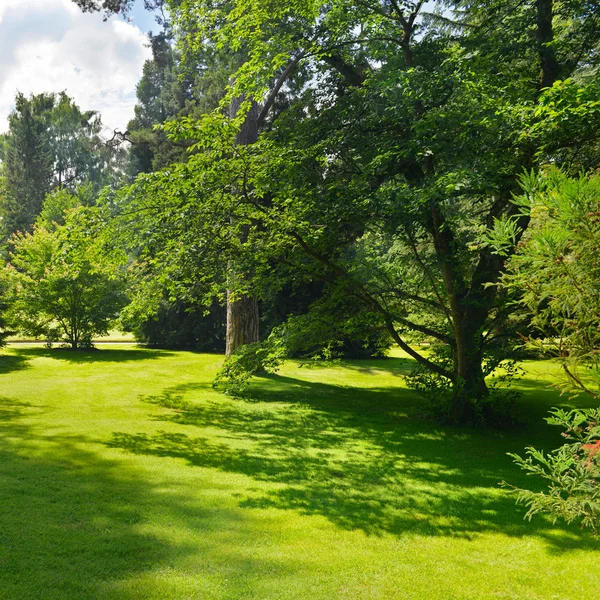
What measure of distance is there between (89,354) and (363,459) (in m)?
13.1

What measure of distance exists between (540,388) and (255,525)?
36.2ft

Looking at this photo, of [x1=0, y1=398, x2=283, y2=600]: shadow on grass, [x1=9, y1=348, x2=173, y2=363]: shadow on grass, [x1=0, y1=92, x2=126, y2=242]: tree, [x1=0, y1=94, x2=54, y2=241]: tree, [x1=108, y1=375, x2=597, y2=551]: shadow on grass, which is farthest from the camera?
[x1=0, y1=94, x2=54, y2=241]: tree

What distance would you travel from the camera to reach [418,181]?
8516 millimetres

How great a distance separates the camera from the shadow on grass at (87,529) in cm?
353

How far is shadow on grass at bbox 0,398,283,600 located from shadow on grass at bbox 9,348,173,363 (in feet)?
33.8

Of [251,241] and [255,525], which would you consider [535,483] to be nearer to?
[255,525]

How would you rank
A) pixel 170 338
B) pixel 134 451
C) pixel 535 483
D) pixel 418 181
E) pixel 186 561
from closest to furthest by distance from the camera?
1. pixel 186 561
2. pixel 535 483
3. pixel 134 451
4. pixel 418 181
5. pixel 170 338

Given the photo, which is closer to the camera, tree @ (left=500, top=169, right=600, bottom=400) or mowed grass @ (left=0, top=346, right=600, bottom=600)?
tree @ (left=500, top=169, right=600, bottom=400)

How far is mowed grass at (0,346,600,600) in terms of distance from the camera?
12.2ft

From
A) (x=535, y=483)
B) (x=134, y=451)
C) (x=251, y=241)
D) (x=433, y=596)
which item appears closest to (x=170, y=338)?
(x=251, y=241)

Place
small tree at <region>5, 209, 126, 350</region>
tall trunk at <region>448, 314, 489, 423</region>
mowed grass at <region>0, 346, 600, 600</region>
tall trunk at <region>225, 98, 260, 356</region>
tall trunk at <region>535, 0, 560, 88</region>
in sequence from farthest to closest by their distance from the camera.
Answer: small tree at <region>5, 209, 126, 350</region>
tall trunk at <region>225, 98, 260, 356</region>
tall trunk at <region>448, 314, 489, 423</region>
tall trunk at <region>535, 0, 560, 88</region>
mowed grass at <region>0, 346, 600, 600</region>

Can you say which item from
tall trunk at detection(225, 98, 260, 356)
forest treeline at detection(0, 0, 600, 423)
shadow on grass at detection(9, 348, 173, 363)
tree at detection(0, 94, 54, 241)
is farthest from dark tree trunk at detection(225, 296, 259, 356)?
tree at detection(0, 94, 54, 241)

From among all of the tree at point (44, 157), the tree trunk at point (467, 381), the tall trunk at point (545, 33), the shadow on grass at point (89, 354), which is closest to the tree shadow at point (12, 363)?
the shadow on grass at point (89, 354)

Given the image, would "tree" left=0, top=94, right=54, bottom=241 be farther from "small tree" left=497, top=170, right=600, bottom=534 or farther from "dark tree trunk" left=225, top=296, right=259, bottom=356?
"small tree" left=497, top=170, right=600, bottom=534
